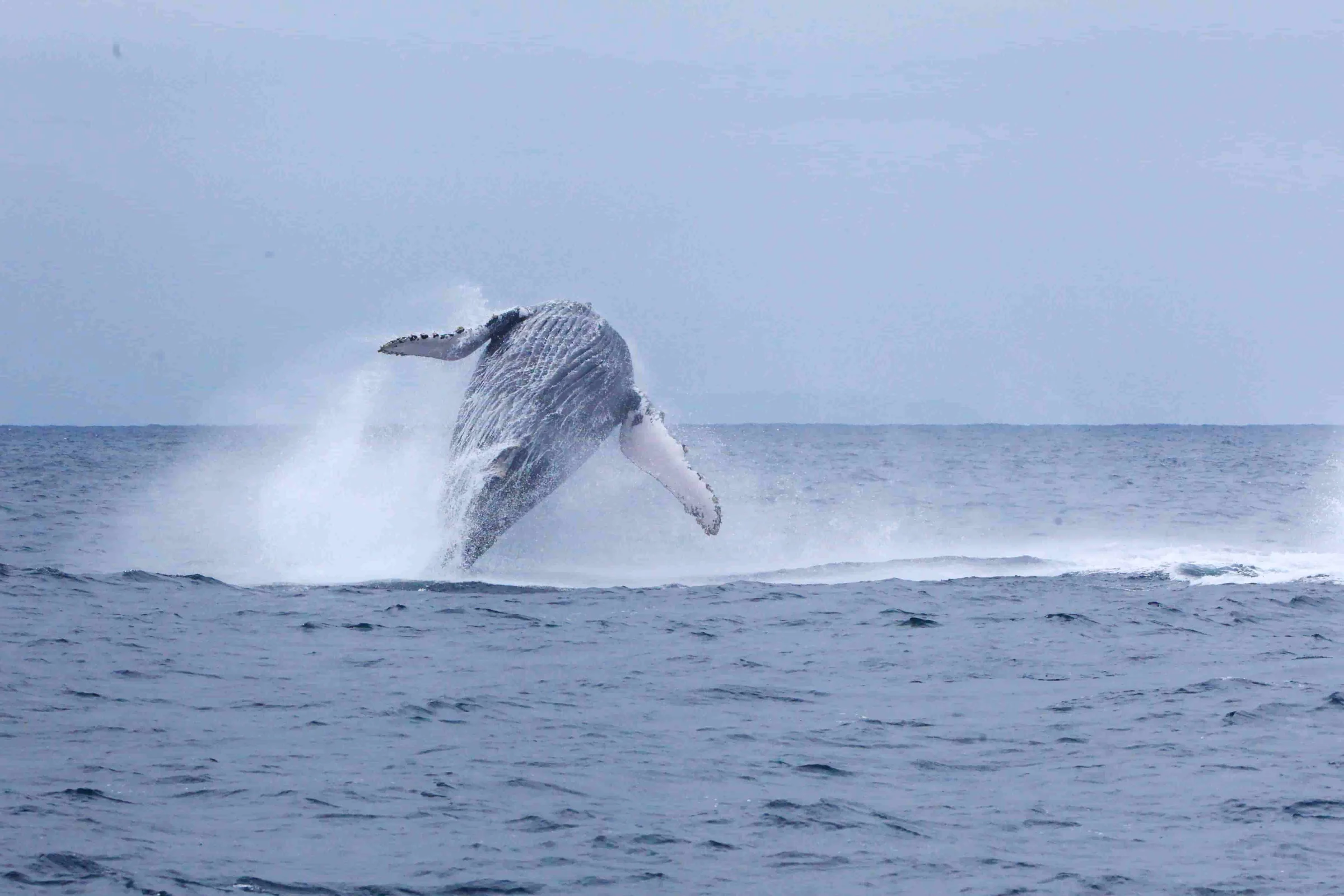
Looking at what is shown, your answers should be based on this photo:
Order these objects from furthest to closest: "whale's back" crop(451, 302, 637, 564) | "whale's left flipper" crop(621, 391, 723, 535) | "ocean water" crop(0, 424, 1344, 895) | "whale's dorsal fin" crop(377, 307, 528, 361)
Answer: "whale's dorsal fin" crop(377, 307, 528, 361) < "whale's left flipper" crop(621, 391, 723, 535) < "whale's back" crop(451, 302, 637, 564) < "ocean water" crop(0, 424, 1344, 895)

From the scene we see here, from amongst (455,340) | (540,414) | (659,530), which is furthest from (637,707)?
(659,530)

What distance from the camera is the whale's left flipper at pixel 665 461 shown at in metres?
14.9

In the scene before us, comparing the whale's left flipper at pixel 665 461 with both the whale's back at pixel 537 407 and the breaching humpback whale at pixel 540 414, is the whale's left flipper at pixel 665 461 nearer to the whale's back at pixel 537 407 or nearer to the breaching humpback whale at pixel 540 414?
the breaching humpback whale at pixel 540 414

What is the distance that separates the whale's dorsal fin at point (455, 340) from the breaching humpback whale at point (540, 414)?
1 centimetres

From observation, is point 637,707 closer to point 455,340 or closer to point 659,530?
point 455,340

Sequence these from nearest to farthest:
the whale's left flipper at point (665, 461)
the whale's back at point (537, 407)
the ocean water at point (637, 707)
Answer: the ocean water at point (637, 707) → the whale's back at point (537, 407) → the whale's left flipper at point (665, 461)

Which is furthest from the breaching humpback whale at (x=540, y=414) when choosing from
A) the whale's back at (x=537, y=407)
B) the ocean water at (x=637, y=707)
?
the ocean water at (x=637, y=707)

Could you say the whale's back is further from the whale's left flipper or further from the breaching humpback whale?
the whale's left flipper

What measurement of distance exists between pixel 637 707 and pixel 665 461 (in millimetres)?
4901

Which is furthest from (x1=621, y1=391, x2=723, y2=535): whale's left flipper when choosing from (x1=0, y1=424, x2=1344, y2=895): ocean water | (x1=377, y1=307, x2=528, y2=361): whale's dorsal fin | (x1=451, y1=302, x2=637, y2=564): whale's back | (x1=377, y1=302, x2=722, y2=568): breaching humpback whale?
(x1=377, y1=307, x2=528, y2=361): whale's dorsal fin

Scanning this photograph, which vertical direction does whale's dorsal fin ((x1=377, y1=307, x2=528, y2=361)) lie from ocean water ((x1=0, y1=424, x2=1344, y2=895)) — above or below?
above

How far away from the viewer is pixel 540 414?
1474cm

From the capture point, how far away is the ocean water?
7426mm

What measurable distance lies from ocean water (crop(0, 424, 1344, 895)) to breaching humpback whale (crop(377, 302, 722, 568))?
941 mm
